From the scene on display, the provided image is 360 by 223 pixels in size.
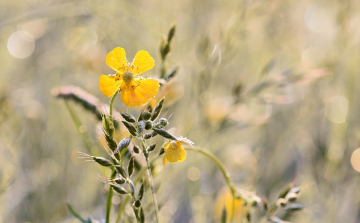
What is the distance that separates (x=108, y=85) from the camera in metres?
0.92

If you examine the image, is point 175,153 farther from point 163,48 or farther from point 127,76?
point 163,48

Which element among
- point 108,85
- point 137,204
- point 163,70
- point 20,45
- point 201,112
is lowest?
point 137,204

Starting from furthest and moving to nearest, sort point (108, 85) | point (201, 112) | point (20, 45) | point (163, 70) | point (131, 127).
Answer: point (20, 45) → point (201, 112) → point (163, 70) → point (108, 85) → point (131, 127)

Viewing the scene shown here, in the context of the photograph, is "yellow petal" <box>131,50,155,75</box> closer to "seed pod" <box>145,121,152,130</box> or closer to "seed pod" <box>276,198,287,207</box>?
"seed pod" <box>145,121,152,130</box>

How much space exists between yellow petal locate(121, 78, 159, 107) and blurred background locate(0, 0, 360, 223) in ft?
0.91

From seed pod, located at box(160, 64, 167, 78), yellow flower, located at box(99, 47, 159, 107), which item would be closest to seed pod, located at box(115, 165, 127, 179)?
yellow flower, located at box(99, 47, 159, 107)

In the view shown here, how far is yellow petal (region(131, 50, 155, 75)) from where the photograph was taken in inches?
37.9

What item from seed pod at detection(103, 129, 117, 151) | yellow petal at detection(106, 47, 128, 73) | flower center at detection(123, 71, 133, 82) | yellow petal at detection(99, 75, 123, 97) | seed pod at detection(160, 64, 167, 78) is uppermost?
seed pod at detection(160, 64, 167, 78)

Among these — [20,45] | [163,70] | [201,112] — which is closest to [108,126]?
[163,70]

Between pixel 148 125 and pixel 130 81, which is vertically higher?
pixel 130 81

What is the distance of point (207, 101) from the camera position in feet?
6.29

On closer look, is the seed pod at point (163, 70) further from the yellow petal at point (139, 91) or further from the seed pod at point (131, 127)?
the seed pod at point (131, 127)

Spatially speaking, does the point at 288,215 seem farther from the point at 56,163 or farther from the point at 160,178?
the point at 56,163

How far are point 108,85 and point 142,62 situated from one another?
114 millimetres
